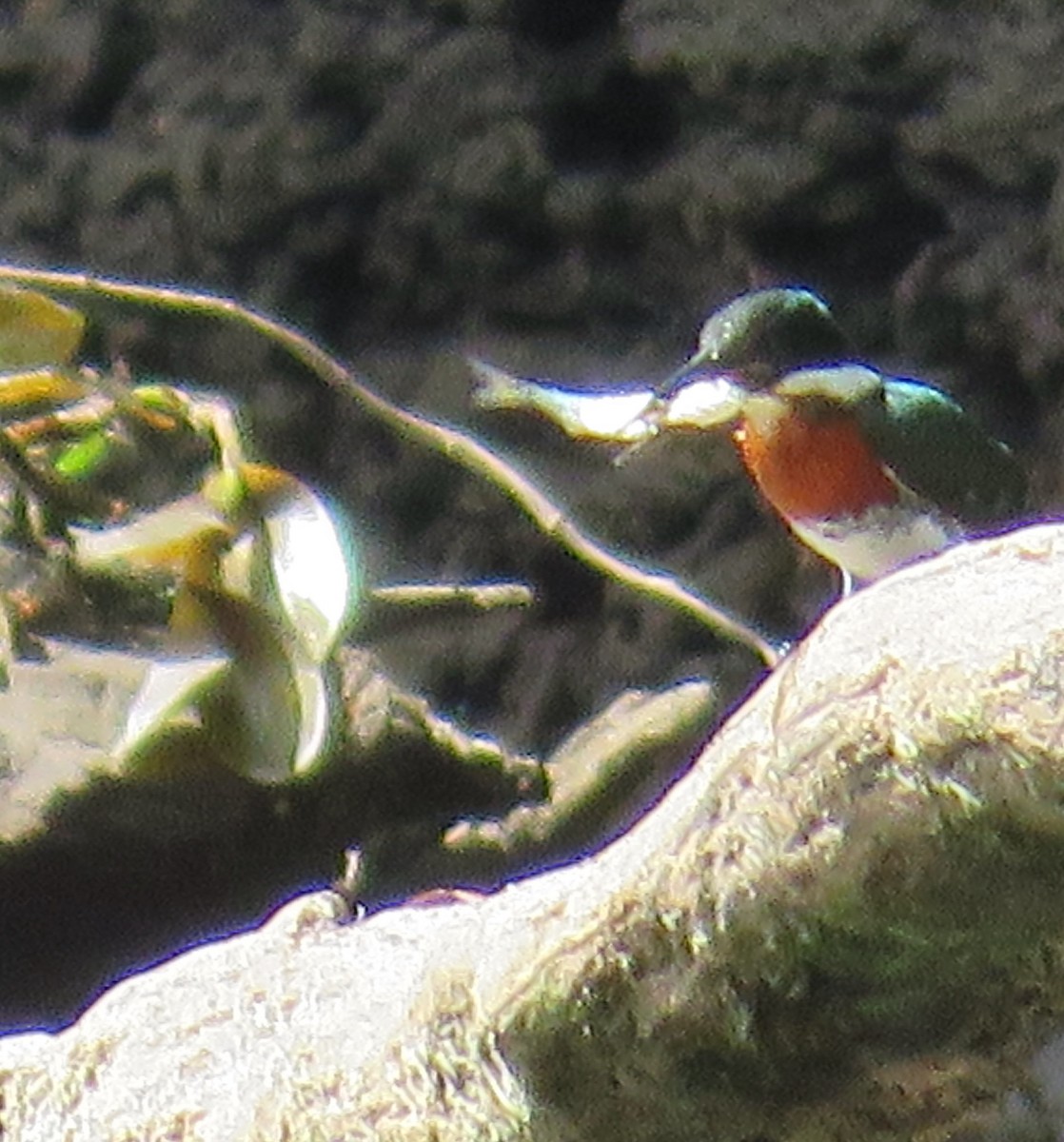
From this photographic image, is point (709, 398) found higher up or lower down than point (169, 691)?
lower down

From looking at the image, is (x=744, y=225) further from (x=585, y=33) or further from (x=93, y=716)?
(x=93, y=716)

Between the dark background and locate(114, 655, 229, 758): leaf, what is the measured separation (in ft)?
2.93

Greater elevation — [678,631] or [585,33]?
[585,33]

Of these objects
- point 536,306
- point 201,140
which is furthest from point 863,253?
point 201,140

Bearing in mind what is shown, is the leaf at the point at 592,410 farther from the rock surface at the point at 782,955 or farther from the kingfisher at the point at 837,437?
the rock surface at the point at 782,955

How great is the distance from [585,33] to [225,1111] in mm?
1304

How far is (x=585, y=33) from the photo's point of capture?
71.4 inches

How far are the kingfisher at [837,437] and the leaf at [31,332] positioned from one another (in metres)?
0.55

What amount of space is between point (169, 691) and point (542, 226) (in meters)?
1.04

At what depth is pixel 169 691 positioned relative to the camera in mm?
918

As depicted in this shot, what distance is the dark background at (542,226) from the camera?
1.76 meters

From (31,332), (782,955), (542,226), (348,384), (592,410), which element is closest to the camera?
(782,955)

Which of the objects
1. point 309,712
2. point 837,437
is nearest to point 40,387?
point 309,712

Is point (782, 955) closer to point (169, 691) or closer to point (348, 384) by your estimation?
point (169, 691)
